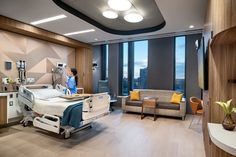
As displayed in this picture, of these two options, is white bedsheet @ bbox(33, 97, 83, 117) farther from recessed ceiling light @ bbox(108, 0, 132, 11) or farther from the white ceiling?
recessed ceiling light @ bbox(108, 0, 132, 11)

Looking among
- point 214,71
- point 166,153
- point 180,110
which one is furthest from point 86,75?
point 214,71

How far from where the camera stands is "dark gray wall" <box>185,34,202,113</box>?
18.9ft

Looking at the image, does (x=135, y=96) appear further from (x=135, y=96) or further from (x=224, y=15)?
(x=224, y=15)

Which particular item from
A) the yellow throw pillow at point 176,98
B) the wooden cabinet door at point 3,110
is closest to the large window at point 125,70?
the yellow throw pillow at point 176,98

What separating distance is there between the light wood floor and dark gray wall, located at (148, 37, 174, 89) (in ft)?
7.23

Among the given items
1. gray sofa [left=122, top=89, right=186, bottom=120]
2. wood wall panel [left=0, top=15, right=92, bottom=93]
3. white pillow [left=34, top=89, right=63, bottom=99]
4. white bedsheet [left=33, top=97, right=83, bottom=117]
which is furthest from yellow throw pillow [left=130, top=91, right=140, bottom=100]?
white bedsheet [left=33, top=97, right=83, bottom=117]

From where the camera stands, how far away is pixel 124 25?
202 inches

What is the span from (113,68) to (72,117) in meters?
4.44

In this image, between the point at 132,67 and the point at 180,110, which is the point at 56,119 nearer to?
the point at 180,110

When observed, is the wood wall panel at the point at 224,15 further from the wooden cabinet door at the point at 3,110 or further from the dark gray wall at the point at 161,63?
the wooden cabinet door at the point at 3,110

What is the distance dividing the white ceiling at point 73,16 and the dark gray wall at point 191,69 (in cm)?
112

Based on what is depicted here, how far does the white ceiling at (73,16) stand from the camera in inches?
125

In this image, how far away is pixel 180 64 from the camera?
20.2ft

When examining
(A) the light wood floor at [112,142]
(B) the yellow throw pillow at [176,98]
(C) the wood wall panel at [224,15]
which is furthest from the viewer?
(B) the yellow throw pillow at [176,98]
